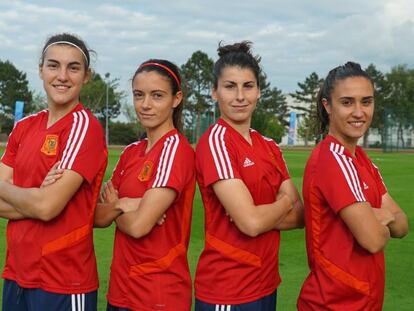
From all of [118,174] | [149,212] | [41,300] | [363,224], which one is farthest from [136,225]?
[363,224]

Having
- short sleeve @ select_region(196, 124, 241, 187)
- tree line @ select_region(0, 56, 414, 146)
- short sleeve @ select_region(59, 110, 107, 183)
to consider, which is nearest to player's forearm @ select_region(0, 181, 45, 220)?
short sleeve @ select_region(59, 110, 107, 183)

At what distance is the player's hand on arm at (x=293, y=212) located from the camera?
3.29 m

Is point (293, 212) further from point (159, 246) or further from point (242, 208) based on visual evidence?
point (159, 246)

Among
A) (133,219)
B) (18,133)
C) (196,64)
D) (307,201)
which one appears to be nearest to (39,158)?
(18,133)

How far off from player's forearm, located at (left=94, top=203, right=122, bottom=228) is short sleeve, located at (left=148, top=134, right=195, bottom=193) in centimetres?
25

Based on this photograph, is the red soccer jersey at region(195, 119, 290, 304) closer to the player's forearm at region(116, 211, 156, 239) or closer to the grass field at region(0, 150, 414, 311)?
the player's forearm at region(116, 211, 156, 239)

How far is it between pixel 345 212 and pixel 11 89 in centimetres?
8141

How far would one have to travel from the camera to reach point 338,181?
9.41 feet

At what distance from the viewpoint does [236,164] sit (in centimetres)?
312

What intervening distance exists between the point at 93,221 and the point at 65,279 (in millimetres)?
367

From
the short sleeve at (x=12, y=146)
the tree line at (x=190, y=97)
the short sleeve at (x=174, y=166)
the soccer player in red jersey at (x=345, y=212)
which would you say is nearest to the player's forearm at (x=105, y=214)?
the short sleeve at (x=174, y=166)

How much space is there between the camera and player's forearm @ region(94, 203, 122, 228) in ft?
10.6

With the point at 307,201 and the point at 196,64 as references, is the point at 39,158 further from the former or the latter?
the point at 196,64

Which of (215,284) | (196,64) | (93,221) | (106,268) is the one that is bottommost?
(106,268)
